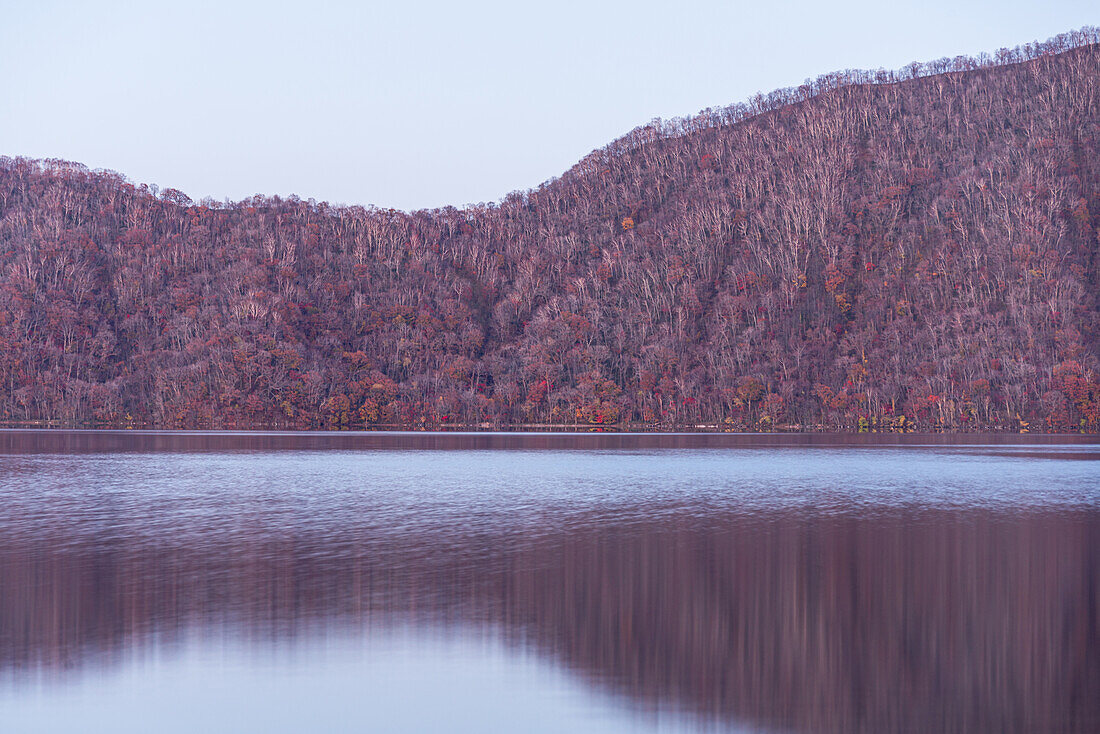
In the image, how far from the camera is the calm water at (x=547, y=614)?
1255cm

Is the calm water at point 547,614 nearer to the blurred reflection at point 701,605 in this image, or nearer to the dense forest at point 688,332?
the blurred reflection at point 701,605

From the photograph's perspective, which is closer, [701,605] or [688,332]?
[701,605]

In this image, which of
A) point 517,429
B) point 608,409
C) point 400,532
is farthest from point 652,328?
point 400,532

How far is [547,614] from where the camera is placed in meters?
18.1

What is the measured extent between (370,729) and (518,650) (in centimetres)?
402

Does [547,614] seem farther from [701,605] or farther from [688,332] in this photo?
[688,332]

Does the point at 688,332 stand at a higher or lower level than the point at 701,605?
higher

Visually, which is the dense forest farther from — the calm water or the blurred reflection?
the blurred reflection

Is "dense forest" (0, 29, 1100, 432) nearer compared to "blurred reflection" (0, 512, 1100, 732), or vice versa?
"blurred reflection" (0, 512, 1100, 732)

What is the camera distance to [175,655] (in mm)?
14977

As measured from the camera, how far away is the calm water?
41.2 feet

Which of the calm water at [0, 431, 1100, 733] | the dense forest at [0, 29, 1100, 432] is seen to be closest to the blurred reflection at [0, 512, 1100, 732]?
the calm water at [0, 431, 1100, 733]

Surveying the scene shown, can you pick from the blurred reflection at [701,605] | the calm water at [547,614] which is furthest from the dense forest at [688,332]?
the blurred reflection at [701,605]

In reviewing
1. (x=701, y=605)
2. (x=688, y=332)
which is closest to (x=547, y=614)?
(x=701, y=605)
